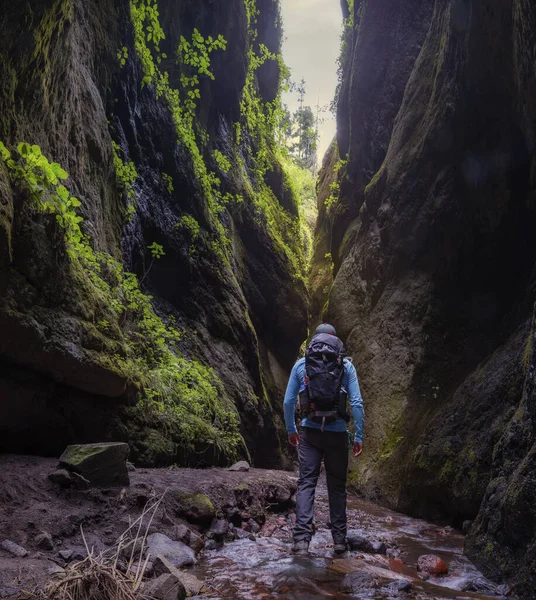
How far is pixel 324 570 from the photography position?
367cm

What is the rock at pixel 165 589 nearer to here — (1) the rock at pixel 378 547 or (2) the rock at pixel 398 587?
(2) the rock at pixel 398 587

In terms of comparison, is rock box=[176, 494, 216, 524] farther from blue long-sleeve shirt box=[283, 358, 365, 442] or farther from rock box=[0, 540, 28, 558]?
rock box=[0, 540, 28, 558]

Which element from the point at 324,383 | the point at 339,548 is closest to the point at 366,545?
the point at 339,548

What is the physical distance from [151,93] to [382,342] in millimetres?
7189

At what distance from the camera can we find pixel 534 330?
4055 millimetres

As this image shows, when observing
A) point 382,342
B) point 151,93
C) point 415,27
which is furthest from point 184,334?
point 415,27

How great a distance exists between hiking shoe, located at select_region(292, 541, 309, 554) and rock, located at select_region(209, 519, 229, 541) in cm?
74

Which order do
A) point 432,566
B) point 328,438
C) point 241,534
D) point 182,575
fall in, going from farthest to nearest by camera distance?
1. point 241,534
2. point 328,438
3. point 432,566
4. point 182,575

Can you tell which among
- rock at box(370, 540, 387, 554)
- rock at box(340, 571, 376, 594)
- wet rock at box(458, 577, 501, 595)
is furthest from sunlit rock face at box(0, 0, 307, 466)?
wet rock at box(458, 577, 501, 595)

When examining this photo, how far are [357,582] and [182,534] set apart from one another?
1572 mm

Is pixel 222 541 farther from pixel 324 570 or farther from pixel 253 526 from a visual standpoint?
pixel 324 570

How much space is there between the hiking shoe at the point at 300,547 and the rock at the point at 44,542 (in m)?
2.04

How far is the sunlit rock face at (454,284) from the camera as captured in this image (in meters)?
5.64

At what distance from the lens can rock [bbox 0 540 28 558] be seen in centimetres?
303
